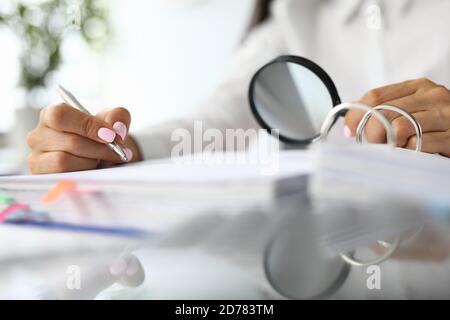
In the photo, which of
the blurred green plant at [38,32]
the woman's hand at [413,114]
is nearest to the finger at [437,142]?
the woman's hand at [413,114]

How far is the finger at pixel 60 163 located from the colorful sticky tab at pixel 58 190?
0.14 metres

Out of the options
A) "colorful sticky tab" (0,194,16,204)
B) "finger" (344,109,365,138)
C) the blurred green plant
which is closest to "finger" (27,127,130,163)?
"colorful sticky tab" (0,194,16,204)

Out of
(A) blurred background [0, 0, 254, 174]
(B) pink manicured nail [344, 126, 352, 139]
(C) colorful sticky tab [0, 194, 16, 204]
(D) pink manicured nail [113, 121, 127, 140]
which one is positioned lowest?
(C) colorful sticky tab [0, 194, 16, 204]

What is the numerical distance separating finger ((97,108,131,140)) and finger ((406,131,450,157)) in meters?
0.25

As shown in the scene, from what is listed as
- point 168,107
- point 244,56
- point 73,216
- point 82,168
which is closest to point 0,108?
point 168,107

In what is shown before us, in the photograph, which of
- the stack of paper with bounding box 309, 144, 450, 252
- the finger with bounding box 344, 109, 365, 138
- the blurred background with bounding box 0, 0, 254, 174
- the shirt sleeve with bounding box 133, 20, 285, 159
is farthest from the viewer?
the blurred background with bounding box 0, 0, 254, 174

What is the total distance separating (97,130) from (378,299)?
264 millimetres

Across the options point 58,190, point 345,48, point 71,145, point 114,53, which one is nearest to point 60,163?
point 71,145

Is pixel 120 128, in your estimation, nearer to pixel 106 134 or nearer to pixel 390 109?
pixel 106 134

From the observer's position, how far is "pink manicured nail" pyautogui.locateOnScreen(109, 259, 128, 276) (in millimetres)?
245

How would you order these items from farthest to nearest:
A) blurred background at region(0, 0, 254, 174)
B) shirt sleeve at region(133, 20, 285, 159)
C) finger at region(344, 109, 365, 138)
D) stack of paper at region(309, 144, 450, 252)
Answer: blurred background at region(0, 0, 254, 174), shirt sleeve at region(133, 20, 285, 159), finger at region(344, 109, 365, 138), stack of paper at region(309, 144, 450, 252)

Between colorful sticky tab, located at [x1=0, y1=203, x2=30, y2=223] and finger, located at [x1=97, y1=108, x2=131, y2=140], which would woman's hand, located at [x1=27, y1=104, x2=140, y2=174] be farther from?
colorful sticky tab, located at [x1=0, y1=203, x2=30, y2=223]

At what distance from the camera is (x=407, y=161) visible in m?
0.25

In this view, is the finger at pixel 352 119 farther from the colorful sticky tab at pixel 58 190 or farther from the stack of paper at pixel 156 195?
the colorful sticky tab at pixel 58 190
